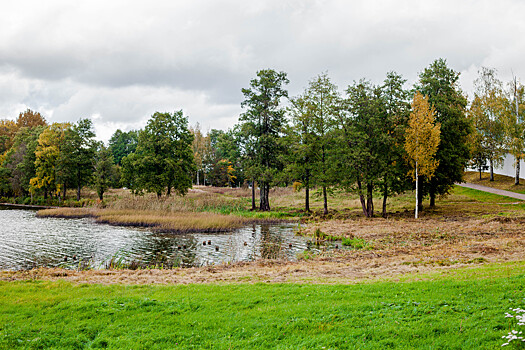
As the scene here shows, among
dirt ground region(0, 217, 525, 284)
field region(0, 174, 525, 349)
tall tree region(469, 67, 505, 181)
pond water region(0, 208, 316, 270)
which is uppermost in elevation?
tall tree region(469, 67, 505, 181)

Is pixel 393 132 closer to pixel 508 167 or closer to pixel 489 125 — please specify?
pixel 489 125

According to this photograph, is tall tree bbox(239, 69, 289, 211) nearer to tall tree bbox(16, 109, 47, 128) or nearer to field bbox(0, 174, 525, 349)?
field bbox(0, 174, 525, 349)

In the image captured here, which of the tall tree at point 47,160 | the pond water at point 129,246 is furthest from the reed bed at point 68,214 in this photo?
the tall tree at point 47,160

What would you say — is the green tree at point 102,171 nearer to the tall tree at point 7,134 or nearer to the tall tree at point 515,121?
the tall tree at point 7,134

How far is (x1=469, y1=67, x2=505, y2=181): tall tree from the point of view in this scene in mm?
44875

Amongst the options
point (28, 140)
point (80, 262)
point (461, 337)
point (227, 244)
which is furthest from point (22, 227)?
point (28, 140)

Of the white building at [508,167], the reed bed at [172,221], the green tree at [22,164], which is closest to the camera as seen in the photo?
the reed bed at [172,221]

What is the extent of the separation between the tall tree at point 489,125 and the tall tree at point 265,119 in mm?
24703

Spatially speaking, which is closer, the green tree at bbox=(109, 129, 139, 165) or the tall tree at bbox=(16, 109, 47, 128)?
the tall tree at bbox=(16, 109, 47, 128)

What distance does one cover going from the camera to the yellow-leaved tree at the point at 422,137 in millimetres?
27906

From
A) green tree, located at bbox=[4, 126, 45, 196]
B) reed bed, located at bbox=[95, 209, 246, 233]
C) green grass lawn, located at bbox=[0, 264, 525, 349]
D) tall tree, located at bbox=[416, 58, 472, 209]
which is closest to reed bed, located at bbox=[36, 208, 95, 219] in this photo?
reed bed, located at bbox=[95, 209, 246, 233]

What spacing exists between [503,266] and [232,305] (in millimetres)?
8582

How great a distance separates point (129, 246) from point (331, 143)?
20870 millimetres

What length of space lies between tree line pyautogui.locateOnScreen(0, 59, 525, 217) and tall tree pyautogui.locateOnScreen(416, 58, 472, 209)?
0.09m
